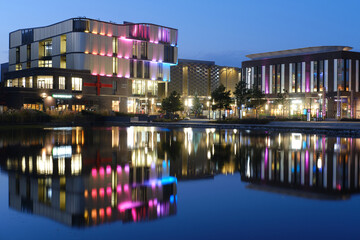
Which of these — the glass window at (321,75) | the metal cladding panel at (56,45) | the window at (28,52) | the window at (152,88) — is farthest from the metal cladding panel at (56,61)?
the glass window at (321,75)

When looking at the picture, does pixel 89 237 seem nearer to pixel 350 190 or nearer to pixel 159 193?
pixel 159 193

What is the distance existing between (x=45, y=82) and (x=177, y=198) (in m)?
67.1

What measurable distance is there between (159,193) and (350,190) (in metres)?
4.60

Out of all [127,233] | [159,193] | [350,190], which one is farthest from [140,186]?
[350,190]

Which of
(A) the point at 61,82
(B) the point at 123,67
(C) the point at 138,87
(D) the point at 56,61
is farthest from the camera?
(C) the point at 138,87

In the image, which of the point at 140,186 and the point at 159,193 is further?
the point at 140,186

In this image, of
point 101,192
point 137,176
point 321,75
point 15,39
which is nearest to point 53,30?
point 15,39

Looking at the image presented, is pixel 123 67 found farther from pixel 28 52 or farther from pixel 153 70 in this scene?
pixel 28 52

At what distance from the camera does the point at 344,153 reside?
54.3 feet

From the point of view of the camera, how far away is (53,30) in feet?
252

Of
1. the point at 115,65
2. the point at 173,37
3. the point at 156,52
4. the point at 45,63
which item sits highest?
the point at 173,37

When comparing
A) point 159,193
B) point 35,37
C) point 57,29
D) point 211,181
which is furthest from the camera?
point 35,37

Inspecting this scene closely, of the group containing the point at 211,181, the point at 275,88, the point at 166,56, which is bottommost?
the point at 211,181

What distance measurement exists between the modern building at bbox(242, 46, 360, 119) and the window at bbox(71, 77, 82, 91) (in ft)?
116
